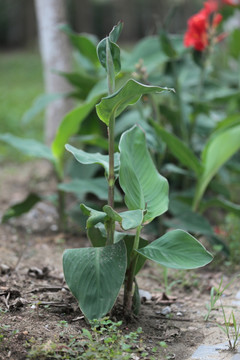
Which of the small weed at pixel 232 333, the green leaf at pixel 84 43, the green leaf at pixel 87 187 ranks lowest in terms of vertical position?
the small weed at pixel 232 333

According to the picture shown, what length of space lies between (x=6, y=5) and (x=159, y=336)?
18822mm

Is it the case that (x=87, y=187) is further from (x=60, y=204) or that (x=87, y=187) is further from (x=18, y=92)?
(x=18, y=92)

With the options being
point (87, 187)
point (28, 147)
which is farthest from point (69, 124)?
point (87, 187)

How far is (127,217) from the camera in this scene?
185 cm

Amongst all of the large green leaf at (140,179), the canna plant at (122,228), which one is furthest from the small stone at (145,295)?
the large green leaf at (140,179)

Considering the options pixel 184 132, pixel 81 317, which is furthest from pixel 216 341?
pixel 184 132

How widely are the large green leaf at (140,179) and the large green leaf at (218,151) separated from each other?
3.07 feet

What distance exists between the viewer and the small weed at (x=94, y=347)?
1.67 meters

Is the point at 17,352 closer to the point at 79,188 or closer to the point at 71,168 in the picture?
the point at 79,188

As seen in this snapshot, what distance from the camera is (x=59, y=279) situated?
2508 mm

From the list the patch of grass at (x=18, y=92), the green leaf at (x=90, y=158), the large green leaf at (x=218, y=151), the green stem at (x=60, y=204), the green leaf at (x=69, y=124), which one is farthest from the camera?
the patch of grass at (x=18, y=92)

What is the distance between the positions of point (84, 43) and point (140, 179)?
1.88 metres

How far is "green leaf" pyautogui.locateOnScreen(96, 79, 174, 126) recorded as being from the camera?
68.0 inches

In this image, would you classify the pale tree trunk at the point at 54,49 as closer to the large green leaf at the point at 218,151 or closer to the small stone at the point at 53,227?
the small stone at the point at 53,227
